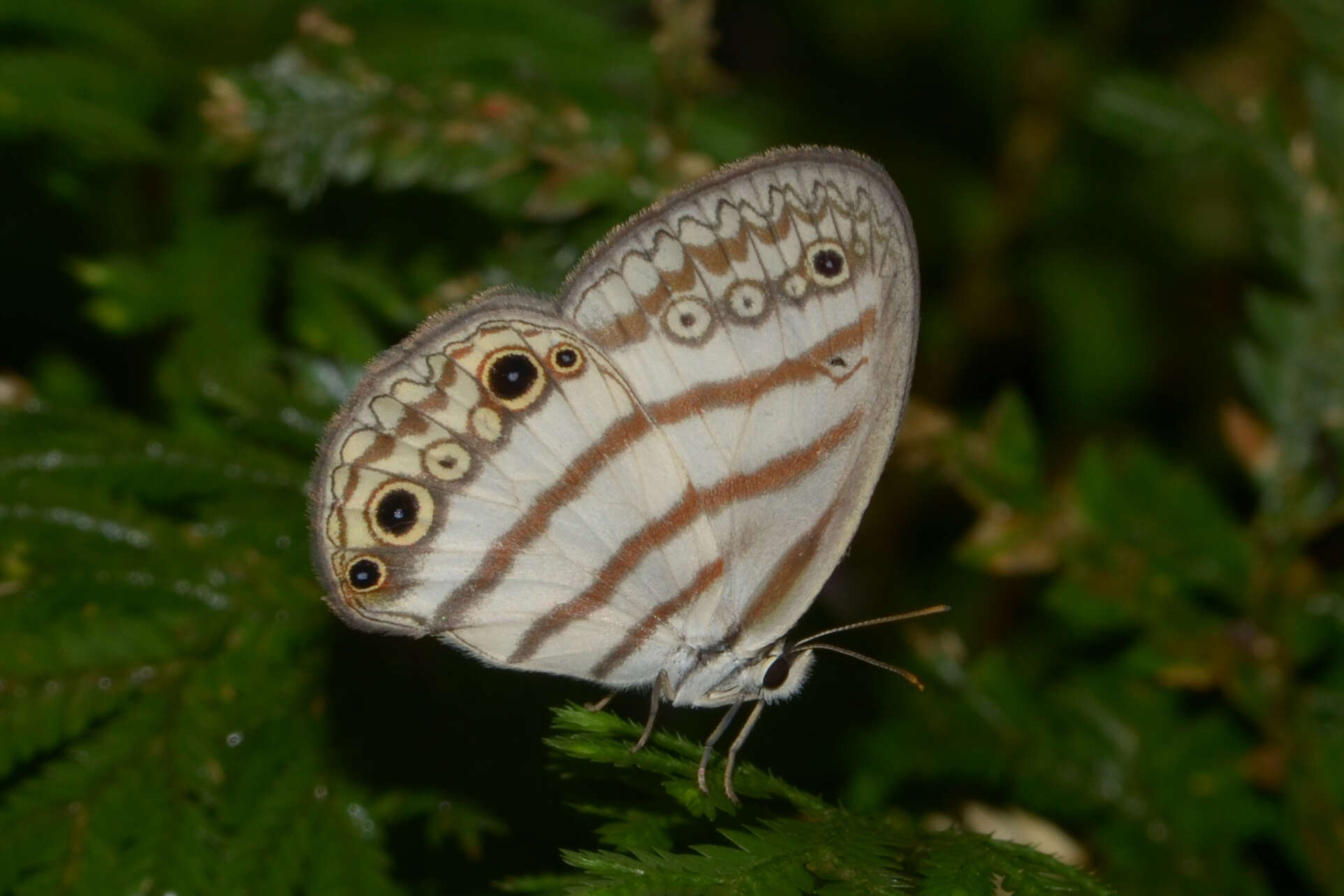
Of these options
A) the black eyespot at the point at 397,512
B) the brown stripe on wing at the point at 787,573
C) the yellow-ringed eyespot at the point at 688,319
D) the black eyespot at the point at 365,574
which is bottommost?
the black eyespot at the point at 365,574

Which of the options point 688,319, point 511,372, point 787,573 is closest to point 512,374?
point 511,372

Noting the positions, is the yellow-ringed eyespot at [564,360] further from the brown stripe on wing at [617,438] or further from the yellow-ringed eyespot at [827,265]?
the yellow-ringed eyespot at [827,265]

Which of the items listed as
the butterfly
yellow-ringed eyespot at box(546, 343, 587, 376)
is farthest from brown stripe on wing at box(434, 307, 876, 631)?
yellow-ringed eyespot at box(546, 343, 587, 376)

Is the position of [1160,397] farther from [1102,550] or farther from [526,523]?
[526,523]

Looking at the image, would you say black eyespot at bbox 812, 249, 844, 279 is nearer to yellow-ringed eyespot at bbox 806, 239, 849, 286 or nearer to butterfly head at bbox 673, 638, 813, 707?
yellow-ringed eyespot at bbox 806, 239, 849, 286

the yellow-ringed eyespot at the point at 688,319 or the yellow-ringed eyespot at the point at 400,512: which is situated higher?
the yellow-ringed eyespot at the point at 688,319

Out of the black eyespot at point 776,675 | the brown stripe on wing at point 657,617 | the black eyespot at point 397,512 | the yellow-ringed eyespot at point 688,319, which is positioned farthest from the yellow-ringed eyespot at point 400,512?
the black eyespot at point 776,675

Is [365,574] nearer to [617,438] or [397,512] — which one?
[397,512]
